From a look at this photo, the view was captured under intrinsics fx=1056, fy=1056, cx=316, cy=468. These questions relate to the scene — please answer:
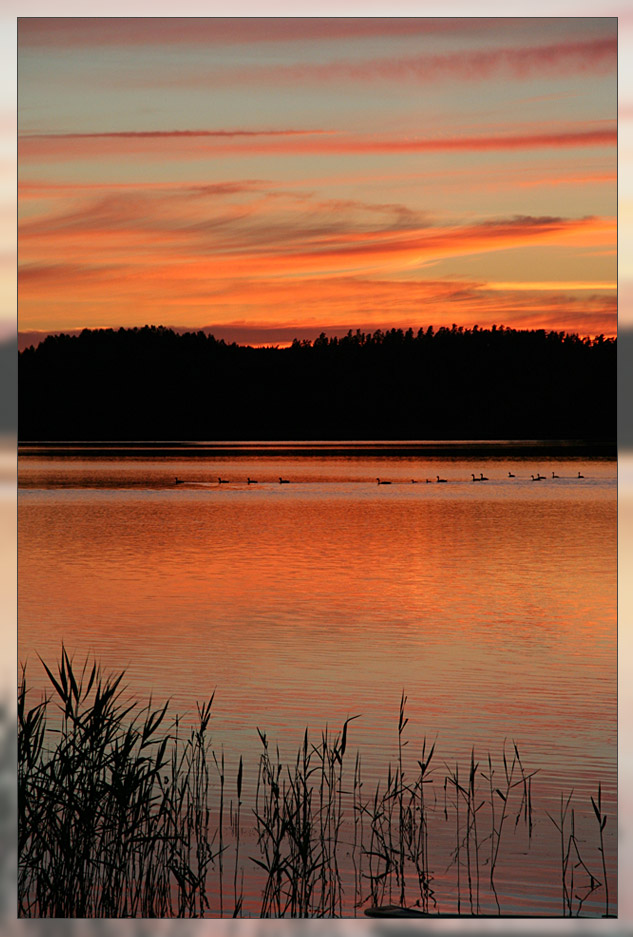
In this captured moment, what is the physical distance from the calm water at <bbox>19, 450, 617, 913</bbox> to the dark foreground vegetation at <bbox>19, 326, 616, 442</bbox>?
37cm

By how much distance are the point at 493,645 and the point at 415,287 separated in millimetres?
2164

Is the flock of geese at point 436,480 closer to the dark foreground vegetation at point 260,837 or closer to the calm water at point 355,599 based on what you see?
the calm water at point 355,599

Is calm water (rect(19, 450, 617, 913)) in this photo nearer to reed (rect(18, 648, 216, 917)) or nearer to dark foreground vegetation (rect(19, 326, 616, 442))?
dark foreground vegetation (rect(19, 326, 616, 442))

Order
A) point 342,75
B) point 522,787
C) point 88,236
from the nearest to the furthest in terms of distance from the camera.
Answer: point 522,787 < point 342,75 < point 88,236

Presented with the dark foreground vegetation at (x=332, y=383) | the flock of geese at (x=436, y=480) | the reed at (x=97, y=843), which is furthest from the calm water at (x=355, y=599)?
the reed at (x=97, y=843)

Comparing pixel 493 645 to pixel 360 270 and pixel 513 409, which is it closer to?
pixel 513 409

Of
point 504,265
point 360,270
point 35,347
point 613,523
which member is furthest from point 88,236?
point 613,523

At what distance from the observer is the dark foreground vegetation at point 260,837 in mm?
3775

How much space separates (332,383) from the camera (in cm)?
688

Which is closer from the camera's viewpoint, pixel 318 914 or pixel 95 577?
pixel 318 914

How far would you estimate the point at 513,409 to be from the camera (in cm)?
699

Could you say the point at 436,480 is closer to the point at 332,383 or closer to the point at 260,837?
the point at 332,383

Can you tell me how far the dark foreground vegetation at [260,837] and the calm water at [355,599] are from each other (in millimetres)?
→ 124

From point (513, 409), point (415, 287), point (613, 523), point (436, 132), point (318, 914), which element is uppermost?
point (436, 132)
